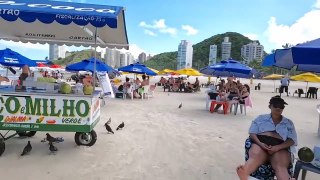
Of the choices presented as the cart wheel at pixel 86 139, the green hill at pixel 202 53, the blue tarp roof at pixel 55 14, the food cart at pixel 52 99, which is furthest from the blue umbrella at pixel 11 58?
the green hill at pixel 202 53

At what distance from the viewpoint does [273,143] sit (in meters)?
3.83

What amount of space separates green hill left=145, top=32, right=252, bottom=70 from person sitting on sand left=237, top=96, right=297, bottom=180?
12658cm

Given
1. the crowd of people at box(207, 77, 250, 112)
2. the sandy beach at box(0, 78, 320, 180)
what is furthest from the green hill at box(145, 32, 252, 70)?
the sandy beach at box(0, 78, 320, 180)

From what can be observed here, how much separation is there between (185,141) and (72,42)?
12.2 ft

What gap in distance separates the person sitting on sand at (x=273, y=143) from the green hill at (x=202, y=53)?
126578mm

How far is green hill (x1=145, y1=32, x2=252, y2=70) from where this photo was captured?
135 metres

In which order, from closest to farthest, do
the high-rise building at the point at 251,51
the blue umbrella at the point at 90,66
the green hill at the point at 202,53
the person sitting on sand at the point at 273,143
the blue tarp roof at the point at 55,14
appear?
1. the person sitting on sand at the point at 273,143
2. the blue tarp roof at the point at 55,14
3. the blue umbrella at the point at 90,66
4. the high-rise building at the point at 251,51
5. the green hill at the point at 202,53

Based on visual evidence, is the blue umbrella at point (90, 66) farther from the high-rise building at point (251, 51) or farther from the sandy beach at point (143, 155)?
the high-rise building at point (251, 51)

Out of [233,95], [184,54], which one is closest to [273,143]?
[233,95]

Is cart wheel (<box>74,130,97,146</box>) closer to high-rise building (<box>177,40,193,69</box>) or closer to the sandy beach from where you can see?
the sandy beach

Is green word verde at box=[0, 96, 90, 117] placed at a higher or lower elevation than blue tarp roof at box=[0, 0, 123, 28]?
lower

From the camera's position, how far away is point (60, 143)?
614 centimetres

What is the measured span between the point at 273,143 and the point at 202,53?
138 m

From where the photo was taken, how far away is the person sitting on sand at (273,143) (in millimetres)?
3594
